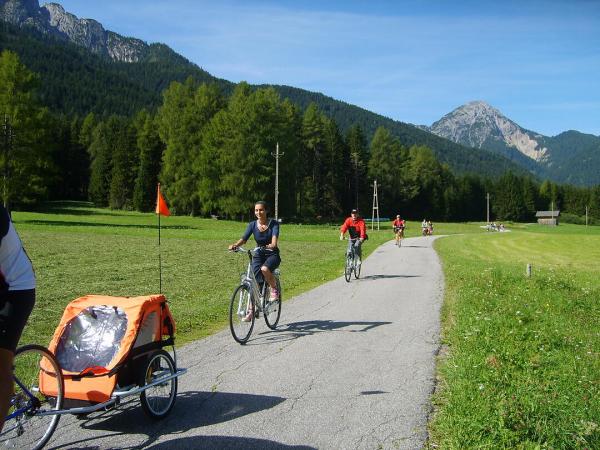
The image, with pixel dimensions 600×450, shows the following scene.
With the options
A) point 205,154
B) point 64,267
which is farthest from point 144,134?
point 64,267

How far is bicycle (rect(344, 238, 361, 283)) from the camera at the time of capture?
17.0 metres

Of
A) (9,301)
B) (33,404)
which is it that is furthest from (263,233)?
(9,301)

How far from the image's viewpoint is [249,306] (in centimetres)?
909

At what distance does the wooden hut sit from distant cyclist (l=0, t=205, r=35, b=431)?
134 metres

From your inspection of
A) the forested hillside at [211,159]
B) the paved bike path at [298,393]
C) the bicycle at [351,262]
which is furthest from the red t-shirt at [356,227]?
the forested hillside at [211,159]

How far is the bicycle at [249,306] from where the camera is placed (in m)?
8.62

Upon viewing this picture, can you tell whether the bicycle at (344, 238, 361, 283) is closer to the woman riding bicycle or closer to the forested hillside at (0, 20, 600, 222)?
the woman riding bicycle

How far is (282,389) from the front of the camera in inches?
243

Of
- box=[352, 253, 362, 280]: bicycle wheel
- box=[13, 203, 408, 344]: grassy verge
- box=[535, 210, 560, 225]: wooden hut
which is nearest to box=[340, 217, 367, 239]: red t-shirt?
box=[352, 253, 362, 280]: bicycle wheel

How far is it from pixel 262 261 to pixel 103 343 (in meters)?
4.63

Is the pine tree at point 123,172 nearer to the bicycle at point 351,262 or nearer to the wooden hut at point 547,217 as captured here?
the bicycle at point 351,262

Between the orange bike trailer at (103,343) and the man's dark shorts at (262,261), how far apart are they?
13.2 feet

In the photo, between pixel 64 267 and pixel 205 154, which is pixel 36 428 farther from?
pixel 205 154

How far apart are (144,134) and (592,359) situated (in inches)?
3172
